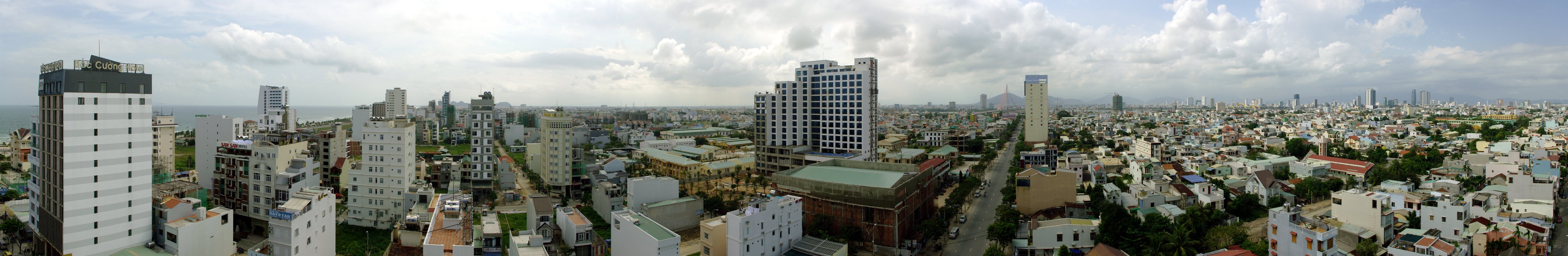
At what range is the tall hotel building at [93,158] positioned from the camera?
1028cm

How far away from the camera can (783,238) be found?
40.8 ft

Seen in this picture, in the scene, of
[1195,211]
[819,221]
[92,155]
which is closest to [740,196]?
[819,221]

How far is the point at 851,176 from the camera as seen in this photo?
15.6 metres

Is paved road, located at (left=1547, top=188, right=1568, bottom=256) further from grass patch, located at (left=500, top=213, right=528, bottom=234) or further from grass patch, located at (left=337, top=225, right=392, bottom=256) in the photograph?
grass patch, located at (left=337, top=225, right=392, bottom=256)

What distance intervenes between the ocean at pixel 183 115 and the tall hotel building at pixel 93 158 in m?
0.96

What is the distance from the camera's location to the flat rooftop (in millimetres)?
14500

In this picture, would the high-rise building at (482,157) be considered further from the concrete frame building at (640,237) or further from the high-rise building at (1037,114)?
the high-rise building at (1037,114)

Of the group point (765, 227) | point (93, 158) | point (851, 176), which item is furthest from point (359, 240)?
point (851, 176)

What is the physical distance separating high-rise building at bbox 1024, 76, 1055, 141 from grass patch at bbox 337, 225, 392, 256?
1294 inches

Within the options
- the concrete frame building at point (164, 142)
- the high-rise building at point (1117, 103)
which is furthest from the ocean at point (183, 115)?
the high-rise building at point (1117, 103)

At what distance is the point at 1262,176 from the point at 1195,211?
5703 mm

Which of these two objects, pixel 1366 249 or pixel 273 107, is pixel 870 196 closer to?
pixel 1366 249

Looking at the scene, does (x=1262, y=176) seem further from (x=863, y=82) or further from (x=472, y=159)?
(x=472, y=159)

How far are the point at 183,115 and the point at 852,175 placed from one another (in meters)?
110
